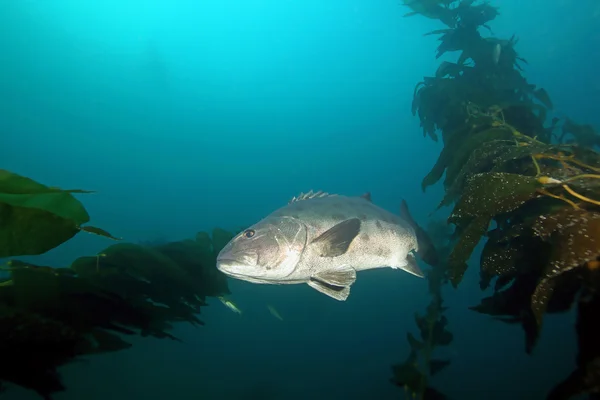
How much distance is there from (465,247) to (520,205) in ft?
1.63

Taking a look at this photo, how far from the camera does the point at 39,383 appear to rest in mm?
2273

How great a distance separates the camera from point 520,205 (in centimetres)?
227

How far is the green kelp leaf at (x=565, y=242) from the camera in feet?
5.71

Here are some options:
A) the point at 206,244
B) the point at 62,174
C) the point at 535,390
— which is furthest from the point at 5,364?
the point at 62,174

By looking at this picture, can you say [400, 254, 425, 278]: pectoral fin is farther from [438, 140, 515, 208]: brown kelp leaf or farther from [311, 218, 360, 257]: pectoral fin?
[311, 218, 360, 257]: pectoral fin

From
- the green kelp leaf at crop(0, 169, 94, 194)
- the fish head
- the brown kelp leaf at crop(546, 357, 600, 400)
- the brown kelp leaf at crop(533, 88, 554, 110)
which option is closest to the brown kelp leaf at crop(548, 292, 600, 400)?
the brown kelp leaf at crop(546, 357, 600, 400)

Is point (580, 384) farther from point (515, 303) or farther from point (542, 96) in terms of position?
point (542, 96)

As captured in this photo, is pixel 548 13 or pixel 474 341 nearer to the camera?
pixel 474 341

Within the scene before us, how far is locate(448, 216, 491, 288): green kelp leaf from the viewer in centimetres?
241

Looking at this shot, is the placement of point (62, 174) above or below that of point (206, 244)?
below

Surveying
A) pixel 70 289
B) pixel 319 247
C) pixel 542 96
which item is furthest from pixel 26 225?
pixel 542 96

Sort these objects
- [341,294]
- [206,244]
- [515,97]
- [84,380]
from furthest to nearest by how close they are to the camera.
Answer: [84,380], [515,97], [206,244], [341,294]

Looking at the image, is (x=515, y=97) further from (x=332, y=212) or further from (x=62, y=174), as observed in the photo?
(x=62, y=174)

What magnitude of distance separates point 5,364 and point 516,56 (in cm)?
789
